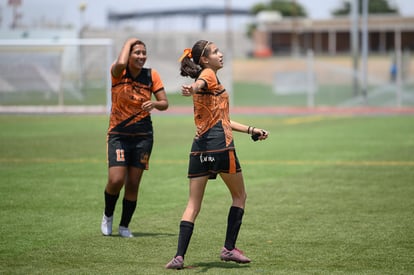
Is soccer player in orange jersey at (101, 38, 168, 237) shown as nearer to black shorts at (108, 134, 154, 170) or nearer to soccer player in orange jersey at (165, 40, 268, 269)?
black shorts at (108, 134, 154, 170)

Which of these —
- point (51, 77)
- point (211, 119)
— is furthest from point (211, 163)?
point (51, 77)

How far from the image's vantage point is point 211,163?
795 cm

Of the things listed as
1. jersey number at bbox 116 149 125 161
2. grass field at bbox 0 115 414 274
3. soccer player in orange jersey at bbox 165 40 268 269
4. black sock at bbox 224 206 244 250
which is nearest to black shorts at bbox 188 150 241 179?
soccer player in orange jersey at bbox 165 40 268 269

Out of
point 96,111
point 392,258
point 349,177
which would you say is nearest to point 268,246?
point 392,258

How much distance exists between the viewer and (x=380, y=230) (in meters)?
9.88

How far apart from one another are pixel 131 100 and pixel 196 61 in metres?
1.59

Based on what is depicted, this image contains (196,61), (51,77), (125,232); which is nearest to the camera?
(196,61)

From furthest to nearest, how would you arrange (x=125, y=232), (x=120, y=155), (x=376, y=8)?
(x=376, y=8) < (x=125, y=232) < (x=120, y=155)

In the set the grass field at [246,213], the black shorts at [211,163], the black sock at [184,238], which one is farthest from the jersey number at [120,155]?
the black sock at [184,238]

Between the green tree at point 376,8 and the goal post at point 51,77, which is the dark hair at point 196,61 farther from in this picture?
the green tree at point 376,8

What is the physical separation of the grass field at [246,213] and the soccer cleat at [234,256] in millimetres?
76

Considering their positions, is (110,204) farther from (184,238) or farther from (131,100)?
(184,238)

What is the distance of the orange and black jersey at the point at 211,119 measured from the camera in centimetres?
794

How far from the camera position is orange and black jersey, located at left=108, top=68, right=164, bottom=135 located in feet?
30.9
